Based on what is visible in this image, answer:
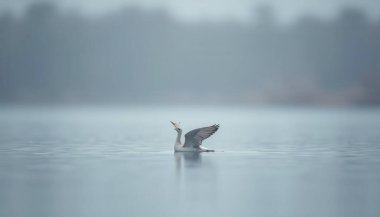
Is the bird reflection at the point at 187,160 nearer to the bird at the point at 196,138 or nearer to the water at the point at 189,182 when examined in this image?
the water at the point at 189,182

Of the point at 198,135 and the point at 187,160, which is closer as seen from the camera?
the point at 187,160

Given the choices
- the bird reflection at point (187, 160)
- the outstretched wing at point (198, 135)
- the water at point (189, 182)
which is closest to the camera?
the water at point (189, 182)

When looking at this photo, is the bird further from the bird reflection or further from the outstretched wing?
the bird reflection

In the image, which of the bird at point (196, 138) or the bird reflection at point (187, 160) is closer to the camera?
the bird reflection at point (187, 160)

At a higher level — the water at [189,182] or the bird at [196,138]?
the bird at [196,138]

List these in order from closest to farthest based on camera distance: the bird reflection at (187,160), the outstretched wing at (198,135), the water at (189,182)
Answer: the water at (189,182)
the bird reflection at (187,160)
the outstretched wing at (198,135)

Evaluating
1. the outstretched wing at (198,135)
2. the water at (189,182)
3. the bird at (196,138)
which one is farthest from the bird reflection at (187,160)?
the outstretched wing at (198,135)

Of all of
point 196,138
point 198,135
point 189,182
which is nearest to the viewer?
point 189,182

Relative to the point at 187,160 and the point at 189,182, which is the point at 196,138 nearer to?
the point at 187,160

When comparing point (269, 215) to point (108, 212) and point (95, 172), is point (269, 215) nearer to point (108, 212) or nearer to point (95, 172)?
point (108, 212)

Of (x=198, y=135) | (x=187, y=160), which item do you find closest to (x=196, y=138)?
(x=198, y=135)

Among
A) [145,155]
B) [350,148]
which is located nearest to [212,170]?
[145,155]

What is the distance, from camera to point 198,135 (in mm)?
30188

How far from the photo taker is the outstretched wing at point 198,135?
29.4m
